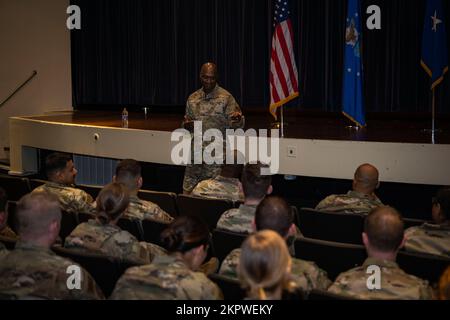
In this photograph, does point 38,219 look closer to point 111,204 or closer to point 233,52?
point 111,204

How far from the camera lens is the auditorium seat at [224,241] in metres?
3.69

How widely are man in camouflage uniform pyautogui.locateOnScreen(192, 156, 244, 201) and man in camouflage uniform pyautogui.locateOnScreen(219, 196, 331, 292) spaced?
195 centimetres

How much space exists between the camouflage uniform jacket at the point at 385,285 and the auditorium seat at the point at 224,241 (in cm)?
93

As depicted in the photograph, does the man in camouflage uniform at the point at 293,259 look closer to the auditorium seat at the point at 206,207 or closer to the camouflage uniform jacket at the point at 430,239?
the camouflage uniform jacket at the point at 430,239

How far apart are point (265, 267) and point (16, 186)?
4.12 metres

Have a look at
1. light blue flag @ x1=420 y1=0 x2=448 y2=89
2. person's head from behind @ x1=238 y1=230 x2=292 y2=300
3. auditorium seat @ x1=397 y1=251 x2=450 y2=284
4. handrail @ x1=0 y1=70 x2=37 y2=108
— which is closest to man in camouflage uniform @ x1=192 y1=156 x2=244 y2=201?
auditorium seat @ x1=397 y1=251 x2=450 y2=284

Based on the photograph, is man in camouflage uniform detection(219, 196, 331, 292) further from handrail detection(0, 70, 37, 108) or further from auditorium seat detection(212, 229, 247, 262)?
handrail detection(0, 70, 37, 108)

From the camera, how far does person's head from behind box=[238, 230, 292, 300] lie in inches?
87.5

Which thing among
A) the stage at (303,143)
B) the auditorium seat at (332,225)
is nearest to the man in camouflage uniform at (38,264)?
the auditorium seat at (332,225)

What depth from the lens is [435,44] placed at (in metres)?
6.90

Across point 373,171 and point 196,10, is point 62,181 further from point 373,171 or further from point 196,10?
point 196,10

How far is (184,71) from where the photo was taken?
437 inches

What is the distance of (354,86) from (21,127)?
4739mm
